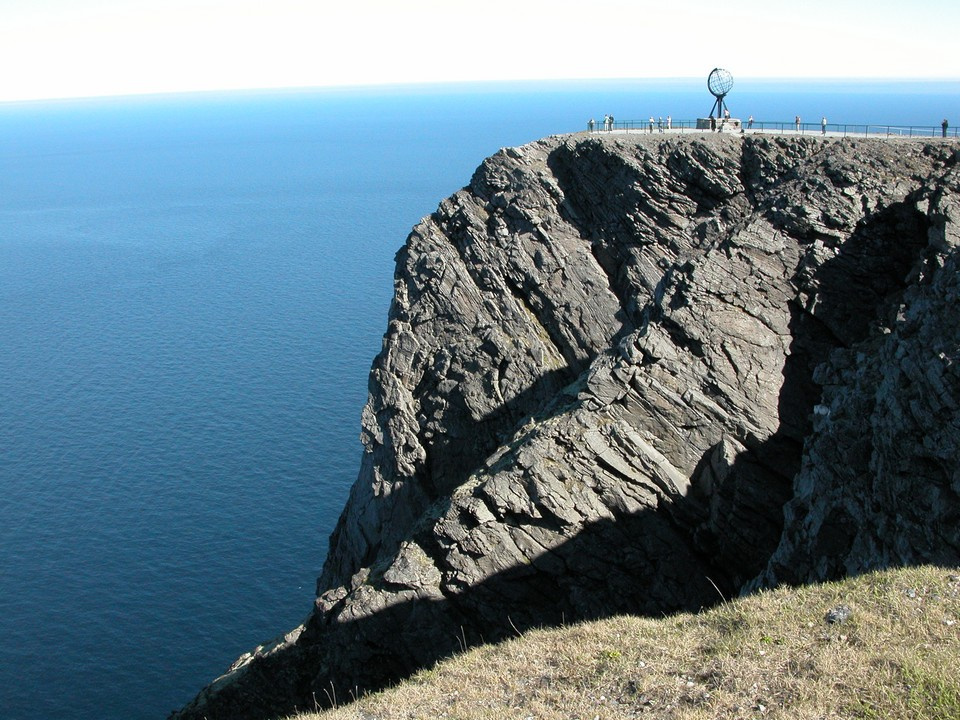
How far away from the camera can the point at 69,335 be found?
393 ft

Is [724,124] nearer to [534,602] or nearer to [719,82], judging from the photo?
[719,82]

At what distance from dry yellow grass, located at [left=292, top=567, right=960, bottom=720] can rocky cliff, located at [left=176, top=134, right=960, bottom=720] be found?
3.16m

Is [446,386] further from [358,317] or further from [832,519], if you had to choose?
[358,317]

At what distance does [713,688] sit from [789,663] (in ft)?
5.49

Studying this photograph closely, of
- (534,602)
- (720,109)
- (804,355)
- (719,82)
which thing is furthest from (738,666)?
(719,82)

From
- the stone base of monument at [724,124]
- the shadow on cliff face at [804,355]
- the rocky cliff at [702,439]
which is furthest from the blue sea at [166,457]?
the stone base of monument at [724,124]

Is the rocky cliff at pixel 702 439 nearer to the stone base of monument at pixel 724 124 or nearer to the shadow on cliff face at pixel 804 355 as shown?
the shadow on cliff face at pixel 804 355

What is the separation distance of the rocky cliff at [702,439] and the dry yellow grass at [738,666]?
3.16m

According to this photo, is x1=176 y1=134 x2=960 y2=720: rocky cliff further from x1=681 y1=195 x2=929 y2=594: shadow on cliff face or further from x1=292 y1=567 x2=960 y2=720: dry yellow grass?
x1=292 y1=567 x2=960 y2=720: dry yellow grass

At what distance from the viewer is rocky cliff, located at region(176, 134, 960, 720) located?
27.2 metres

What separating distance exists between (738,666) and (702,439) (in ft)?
48.9

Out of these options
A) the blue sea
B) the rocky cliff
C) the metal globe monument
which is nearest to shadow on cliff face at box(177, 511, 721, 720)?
the rocky cliff

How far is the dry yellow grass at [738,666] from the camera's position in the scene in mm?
18406

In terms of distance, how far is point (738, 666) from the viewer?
20.2 meters
